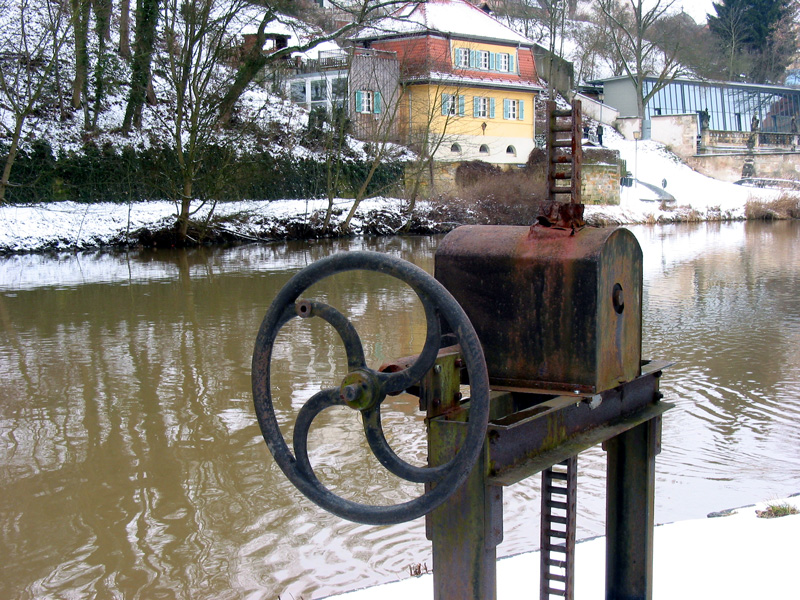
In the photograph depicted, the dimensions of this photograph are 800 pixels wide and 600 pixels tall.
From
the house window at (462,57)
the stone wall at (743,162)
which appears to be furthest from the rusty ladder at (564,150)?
the stone wall at (743,162)

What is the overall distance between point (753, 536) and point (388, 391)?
2636 millimetres

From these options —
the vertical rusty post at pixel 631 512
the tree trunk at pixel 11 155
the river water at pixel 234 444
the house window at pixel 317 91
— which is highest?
the house window at pixel 317 91

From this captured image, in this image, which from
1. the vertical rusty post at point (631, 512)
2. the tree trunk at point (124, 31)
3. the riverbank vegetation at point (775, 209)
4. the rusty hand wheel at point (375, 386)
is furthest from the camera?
the riverbank vegetation at point (775, 209)

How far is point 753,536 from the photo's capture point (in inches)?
165

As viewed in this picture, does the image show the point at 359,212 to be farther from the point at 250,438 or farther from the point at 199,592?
the point at 199,592

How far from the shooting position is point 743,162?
52.5 m

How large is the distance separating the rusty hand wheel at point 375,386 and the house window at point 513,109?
47.6 meters

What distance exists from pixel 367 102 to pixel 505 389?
1690 inches

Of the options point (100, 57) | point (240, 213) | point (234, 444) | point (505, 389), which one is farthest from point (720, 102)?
point (505, 389)

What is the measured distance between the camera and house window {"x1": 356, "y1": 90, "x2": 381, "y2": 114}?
42750 millimetres

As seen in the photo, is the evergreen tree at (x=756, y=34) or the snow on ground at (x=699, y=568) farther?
the evergreen tree at (x=756, y=34)

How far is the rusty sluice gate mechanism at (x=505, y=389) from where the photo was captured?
2.37 m

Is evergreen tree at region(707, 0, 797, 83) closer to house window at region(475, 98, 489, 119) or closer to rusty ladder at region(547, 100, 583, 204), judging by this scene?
house window at region(475, 98, 489, 119)

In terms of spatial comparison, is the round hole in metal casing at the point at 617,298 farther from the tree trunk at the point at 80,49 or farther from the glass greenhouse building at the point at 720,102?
the glass greenhouse building at the point at 720,102
